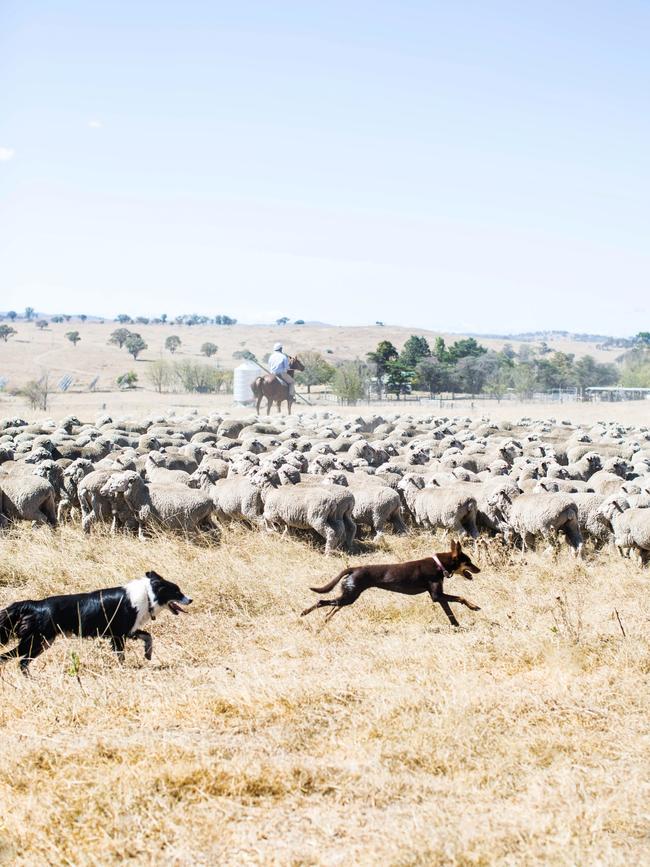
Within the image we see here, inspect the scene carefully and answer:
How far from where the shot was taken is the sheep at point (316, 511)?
1211 centimetres

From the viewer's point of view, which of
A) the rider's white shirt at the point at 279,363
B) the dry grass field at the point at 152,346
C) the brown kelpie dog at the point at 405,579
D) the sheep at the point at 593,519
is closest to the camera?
the brown kelpie dog at the point at 405,579

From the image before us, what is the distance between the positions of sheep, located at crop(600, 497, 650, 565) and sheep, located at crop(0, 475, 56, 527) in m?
8.22

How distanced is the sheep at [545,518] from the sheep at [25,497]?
7.03 meters

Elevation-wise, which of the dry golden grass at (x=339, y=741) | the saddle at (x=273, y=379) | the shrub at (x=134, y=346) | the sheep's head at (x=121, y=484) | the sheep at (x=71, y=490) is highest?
the shrub at (x=134, y=346)

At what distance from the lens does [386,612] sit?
8.73 m

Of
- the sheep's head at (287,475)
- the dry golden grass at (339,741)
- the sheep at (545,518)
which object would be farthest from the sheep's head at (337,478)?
the dry golden grass at (339,741)

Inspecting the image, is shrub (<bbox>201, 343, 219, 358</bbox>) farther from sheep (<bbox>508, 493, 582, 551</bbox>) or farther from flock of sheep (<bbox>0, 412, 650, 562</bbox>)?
sheep (<bbox>508, 493, 582, 551</bbox>)

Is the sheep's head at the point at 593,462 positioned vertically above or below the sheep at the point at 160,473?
above

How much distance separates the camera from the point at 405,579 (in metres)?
7.88

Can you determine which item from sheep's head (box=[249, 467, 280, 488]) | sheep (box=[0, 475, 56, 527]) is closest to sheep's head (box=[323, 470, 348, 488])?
sheep's head (box=[249, 467, 280, 488])

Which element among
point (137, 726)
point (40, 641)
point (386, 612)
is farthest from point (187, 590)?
point (137, 726)

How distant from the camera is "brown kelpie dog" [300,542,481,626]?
Result: 7867 millimetres

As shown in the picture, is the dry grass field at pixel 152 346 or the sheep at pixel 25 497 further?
the dry grass field at pixel 152 346

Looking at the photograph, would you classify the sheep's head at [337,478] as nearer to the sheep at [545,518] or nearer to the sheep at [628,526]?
the sheep at [545,518]
